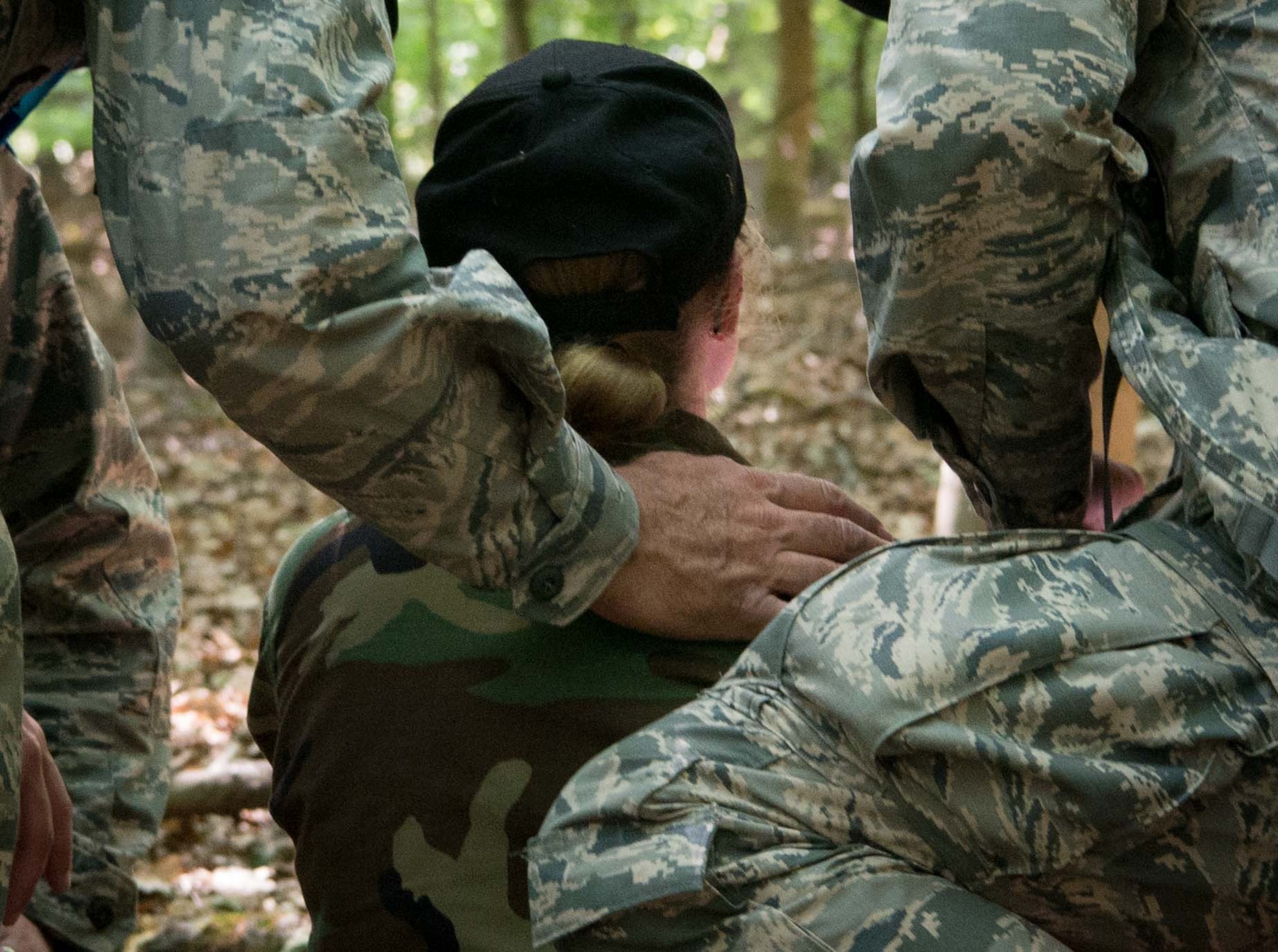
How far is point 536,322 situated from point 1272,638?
767 millimetres

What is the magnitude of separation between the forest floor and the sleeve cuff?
481 millimetres

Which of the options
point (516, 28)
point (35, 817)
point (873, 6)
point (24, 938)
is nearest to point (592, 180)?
point (873, 6)

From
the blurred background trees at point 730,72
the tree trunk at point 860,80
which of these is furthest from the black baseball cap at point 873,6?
the tree trunk at point 860,80

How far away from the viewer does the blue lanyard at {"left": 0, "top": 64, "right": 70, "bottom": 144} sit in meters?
1.75

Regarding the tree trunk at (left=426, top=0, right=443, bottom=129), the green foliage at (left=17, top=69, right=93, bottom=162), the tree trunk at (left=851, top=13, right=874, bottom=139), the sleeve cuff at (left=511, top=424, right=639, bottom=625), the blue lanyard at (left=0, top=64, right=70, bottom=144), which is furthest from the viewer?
the tree trunk at (left=851, top=13, right=874, bottom=139)

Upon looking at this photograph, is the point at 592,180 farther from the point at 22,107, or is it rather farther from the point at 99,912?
the point at 99,912

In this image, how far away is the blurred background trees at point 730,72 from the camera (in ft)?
32.8

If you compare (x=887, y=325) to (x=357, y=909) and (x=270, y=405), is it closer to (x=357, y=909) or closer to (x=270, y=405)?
(x=270, y=405)

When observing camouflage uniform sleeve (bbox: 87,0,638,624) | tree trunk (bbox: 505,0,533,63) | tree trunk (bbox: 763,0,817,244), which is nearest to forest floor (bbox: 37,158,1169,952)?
camouflage uniform sleeve (bbox: 87,0,638,624)

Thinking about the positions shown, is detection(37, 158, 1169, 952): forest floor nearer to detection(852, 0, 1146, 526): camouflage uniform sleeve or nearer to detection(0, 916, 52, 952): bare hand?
detection(852, 0, 1146, 526): camouflage uniform sleeve

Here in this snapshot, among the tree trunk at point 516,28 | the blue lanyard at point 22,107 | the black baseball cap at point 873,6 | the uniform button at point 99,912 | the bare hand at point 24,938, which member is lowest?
the tree trunk at point 516,28

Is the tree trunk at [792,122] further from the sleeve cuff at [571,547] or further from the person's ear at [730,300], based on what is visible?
the sleeve cuff at [571,547]

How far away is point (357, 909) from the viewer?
65.6 inches

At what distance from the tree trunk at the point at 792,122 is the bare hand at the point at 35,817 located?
8.68 meters
